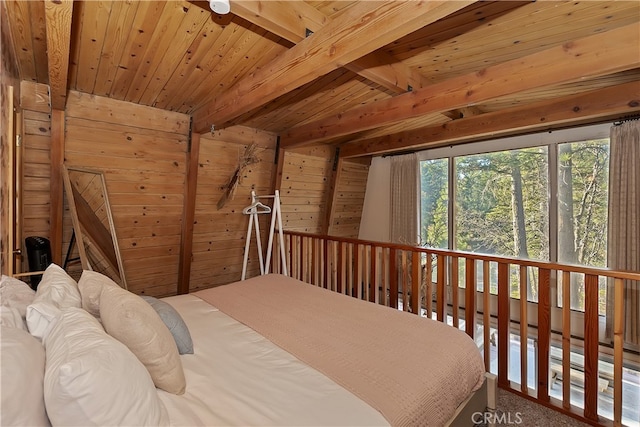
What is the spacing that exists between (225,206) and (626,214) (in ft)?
14.1

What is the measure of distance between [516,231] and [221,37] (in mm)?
3941

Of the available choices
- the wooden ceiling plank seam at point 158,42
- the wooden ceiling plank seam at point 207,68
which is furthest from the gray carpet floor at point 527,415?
the wooden ceiling plank seam at point 158,42

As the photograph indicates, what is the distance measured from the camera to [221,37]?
191 cm

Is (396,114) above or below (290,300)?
above

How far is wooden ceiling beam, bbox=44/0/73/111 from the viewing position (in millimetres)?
1348

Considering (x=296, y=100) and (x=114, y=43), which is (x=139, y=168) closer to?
(x=114, y=43)

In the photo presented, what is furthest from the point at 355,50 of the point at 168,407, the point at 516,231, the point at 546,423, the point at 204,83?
the point at 516,231

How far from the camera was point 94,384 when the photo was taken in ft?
2.39

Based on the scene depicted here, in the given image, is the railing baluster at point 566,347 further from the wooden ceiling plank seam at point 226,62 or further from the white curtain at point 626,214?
the wooden ceiling plank seam at point 226,62

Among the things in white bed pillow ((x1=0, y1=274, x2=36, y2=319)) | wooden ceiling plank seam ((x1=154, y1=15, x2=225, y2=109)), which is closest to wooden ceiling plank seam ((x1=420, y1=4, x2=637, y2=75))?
wooden ceiling plank seam ((x1=154, y1=15, x2=225, y2=109))

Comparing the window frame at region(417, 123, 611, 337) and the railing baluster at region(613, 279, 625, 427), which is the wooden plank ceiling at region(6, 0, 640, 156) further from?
the railing baluster at region(613, 279, 625, 427)

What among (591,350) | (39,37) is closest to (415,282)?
(591,350)

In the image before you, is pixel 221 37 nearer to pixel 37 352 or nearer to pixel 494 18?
pixel 494 18

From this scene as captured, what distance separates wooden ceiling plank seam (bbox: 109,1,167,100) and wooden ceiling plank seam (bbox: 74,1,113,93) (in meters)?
0.13
